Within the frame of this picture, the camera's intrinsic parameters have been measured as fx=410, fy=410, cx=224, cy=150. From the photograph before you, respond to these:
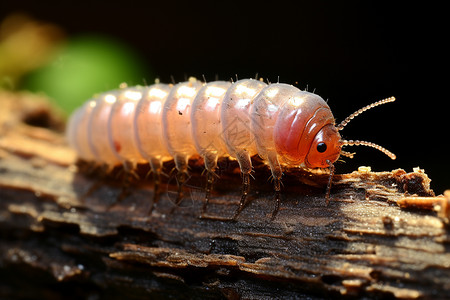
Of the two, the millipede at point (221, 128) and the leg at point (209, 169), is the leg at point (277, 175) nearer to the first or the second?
the millipede at point (221, 128)

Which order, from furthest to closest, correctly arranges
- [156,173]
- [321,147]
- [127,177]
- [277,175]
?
1. [127,177]
2. [156,173]
3. [277,175]
4. [321,147]

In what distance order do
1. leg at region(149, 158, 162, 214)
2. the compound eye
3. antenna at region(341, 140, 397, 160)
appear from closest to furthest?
the compound eye, antenna at region(341, 140, 397, 160), leg at region(149, 158, 162, 214)

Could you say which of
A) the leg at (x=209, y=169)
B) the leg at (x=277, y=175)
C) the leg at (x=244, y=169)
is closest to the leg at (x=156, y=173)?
the leg at (x=209, y=169)

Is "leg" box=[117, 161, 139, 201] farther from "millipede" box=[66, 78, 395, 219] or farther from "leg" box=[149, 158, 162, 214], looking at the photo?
"leg" box=[149, 158, 162, 214]

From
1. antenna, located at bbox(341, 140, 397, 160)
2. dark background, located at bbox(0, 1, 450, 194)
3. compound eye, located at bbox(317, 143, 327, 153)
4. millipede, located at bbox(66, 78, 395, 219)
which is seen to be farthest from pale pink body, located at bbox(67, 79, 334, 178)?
dark background, located at bbox(0, 1, 450, 194)

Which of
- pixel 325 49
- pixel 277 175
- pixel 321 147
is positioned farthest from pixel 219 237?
pixel 325 49

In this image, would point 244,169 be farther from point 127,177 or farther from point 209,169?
point 127,177

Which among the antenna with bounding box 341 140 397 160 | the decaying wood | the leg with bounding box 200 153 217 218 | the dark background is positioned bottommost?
the decaying wood

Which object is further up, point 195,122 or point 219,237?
point 195,122

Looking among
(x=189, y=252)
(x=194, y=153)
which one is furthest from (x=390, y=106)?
(x=189, y=252)
